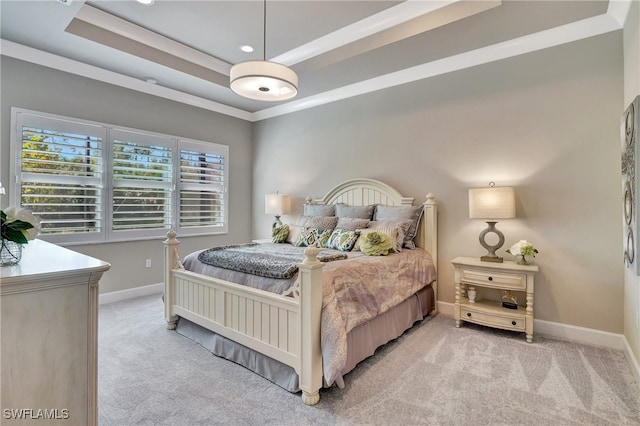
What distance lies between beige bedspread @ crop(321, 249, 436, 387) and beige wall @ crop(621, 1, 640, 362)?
62.4 inches

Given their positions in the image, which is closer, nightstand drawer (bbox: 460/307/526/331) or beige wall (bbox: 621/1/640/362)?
beige wall (bbox: 621/1/640/362)

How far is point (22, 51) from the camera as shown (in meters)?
3.27

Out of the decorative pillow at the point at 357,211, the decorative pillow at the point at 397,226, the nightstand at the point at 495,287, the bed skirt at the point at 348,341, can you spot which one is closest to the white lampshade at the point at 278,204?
the decorative pillow at the point at 357,211

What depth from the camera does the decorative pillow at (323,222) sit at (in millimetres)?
3777

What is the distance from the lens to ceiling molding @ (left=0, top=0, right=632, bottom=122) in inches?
109

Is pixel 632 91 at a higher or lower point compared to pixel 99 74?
lower

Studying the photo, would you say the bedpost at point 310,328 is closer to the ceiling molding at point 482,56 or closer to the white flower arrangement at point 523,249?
the white flower arrangement at point 523,249

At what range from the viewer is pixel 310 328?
1.96 m

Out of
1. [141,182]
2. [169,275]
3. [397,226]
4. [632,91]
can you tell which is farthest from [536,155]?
[141,182]

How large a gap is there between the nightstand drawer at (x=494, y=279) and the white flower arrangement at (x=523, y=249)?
20 centimetres

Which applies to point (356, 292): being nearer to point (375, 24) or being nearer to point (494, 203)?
point (494, 203)

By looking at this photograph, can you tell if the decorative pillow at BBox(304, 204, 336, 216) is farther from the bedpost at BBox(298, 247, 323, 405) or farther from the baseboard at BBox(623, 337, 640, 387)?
the baseboard at BBox(623, 337, 640, 387)

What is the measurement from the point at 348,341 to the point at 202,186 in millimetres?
3773

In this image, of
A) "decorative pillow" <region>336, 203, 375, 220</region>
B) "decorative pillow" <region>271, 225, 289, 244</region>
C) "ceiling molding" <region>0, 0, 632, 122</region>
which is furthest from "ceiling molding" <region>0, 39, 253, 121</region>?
"decorative pillow" <region>336, 203, 375, 220</region>
